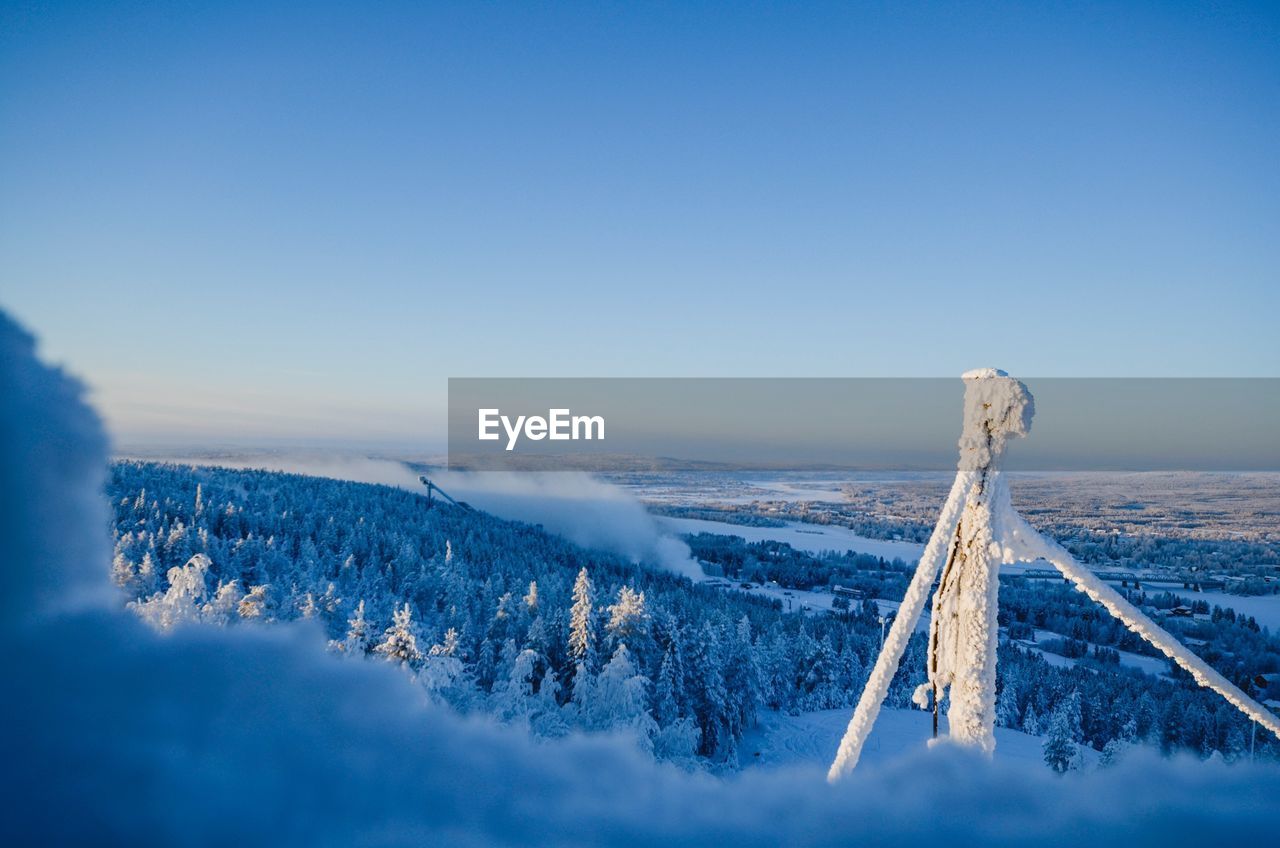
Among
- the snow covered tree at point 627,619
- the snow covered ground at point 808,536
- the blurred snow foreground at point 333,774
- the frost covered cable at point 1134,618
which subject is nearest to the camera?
the blurred snow foreground at point 333,774

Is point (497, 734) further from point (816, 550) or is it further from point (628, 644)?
point (816, 550)

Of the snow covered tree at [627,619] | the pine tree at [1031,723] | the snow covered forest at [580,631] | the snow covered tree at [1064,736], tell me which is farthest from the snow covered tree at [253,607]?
the pine tree at [1031,723]

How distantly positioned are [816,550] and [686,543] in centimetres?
1832

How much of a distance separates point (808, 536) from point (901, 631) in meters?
102

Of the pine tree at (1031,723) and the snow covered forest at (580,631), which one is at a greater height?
the snow covered forest at (580,631)

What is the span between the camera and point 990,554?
4148 mm

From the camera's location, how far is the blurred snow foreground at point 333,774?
8.96 feet

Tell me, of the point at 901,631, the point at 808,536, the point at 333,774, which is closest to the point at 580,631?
the point at 901,631

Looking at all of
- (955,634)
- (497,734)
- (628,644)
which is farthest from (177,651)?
(628,644)

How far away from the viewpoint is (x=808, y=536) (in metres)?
102

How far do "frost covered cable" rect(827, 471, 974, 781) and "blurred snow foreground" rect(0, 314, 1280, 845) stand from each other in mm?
823

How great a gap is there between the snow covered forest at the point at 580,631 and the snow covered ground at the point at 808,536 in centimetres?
1940

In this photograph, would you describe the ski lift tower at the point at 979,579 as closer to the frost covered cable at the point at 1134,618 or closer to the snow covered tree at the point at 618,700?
the frost covered cable at the point at 1134,618

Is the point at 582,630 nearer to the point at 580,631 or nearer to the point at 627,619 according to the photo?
the point at 580,631
